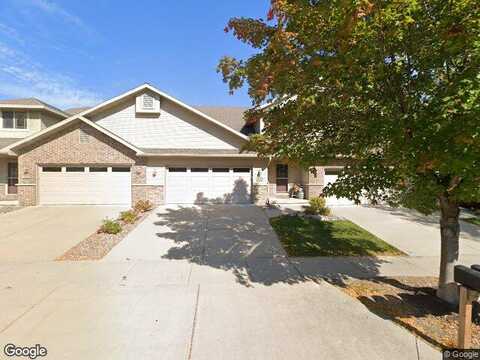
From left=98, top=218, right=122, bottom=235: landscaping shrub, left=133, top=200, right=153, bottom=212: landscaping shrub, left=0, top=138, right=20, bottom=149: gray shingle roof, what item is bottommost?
left=98, top=218, right=122, bottom=235: landscaping shrub

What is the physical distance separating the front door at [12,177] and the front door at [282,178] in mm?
15707

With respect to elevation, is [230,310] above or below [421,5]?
below

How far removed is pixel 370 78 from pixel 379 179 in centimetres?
193

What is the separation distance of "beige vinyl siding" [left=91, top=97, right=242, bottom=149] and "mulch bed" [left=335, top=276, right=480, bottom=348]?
37.5 feet

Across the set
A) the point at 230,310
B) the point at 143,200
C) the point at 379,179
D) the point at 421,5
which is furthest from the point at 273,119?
the point at 143,200

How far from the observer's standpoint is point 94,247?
7949 millimetres

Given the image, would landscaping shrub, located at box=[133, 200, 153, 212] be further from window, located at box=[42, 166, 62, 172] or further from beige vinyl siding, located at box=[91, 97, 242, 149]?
window, located at box=[42, 166, 62, 172]

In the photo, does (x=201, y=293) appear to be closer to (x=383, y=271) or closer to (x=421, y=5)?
(x=383, y=271)

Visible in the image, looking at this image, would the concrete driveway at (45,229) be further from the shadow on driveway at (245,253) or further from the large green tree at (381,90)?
the large green tree at (381,90)

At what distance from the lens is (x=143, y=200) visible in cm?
1442

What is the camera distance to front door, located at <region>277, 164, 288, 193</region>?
16547 mm

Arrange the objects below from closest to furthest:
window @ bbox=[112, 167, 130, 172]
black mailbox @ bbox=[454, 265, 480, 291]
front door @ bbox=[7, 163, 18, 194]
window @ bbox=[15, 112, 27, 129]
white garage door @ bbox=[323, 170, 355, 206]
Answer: black mailbox @ bbox=[454, 265, 480, 291] < window @ bbox=[112, 167, 130, 172] < white garage door @ bbox=[323, 170, 355, 206] < front door @ bbox=[7, 163, 18, 194] < window @ bbox=[15, 112, 27, 129]

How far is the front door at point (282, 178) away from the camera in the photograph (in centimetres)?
1655

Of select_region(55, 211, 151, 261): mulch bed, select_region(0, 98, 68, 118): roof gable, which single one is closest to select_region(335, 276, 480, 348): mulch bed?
select_region(55, 211, 151, 261): mulch bed
